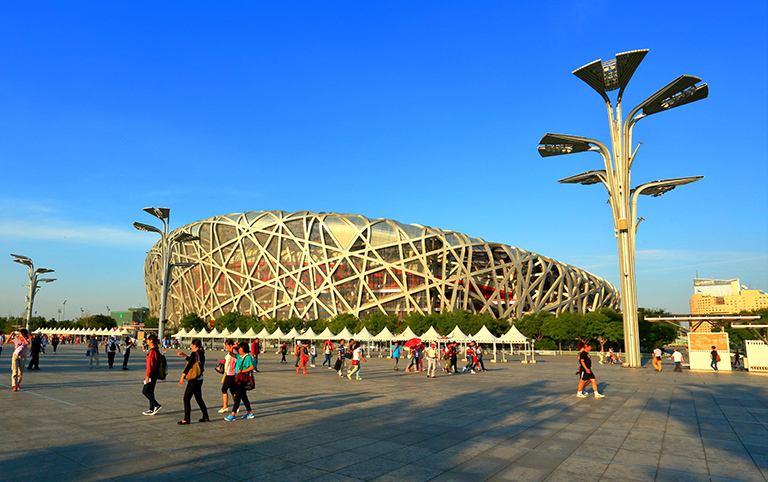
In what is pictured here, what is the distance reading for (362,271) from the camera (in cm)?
7212

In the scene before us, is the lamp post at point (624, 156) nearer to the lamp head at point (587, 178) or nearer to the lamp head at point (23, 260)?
the lamp head at point (587, 178)

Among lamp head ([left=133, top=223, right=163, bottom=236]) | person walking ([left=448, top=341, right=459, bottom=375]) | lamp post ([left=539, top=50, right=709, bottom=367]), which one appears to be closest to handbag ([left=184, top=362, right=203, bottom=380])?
person walking ([left=448, top=341, right=459, bottom=375])

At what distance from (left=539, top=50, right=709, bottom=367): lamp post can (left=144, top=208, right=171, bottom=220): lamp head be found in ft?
83.3

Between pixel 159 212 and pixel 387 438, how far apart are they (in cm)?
2975

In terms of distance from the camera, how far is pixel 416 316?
58969 mm

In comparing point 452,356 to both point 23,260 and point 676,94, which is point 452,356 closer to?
point 676,94

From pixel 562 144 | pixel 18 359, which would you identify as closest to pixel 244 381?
pixel 18 359

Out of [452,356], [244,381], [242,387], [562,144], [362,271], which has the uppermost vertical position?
[562,144]

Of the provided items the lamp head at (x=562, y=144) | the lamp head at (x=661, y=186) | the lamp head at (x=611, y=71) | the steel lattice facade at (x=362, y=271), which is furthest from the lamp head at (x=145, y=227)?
the steel lattice facade at (x=362, y=271)

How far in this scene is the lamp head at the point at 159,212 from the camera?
106 ft

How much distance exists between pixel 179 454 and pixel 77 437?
86.4 inches

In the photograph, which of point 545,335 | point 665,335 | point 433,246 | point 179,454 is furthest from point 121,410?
point 665,335

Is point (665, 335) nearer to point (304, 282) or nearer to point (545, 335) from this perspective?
point (545, 335)

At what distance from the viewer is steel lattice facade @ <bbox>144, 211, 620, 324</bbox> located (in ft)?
232
